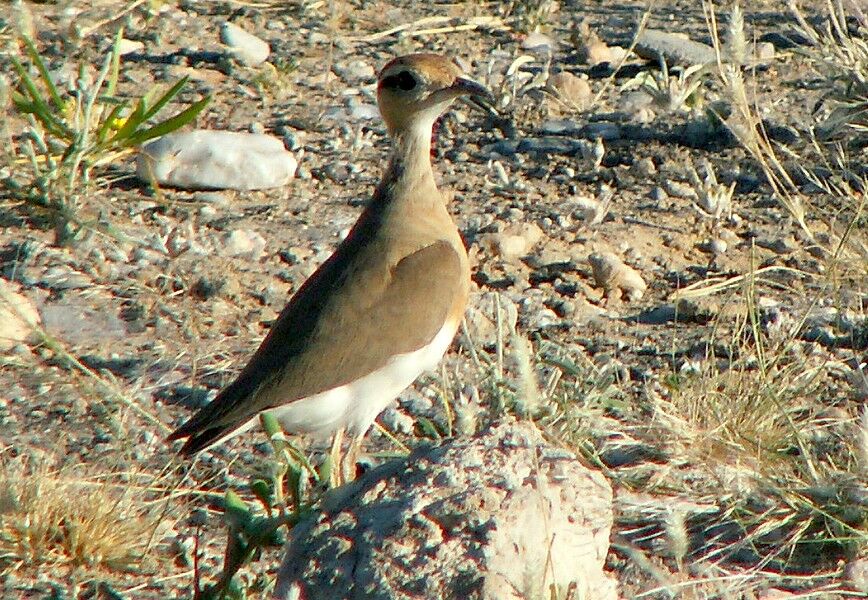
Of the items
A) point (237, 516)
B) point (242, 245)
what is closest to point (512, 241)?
point (242, 245)

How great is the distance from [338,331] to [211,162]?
1884 millimetres

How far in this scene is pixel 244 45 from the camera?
6.92 m

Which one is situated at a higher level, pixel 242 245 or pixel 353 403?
pixel 353 403

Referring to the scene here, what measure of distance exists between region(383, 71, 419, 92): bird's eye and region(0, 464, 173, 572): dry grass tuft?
158 centimetres

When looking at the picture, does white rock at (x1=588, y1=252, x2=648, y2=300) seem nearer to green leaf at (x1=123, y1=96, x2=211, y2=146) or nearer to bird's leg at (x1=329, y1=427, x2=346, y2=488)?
bird's leg at (x1=329, y1=427, x2=346, y2=488)

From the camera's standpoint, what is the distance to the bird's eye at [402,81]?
4594mm

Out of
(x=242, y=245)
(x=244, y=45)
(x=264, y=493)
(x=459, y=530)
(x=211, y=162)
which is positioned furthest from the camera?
(x=244, y=45)

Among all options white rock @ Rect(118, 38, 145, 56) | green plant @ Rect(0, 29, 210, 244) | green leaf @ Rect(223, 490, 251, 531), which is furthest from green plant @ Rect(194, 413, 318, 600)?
white rock @ Rect(118, 38, 145, 56)

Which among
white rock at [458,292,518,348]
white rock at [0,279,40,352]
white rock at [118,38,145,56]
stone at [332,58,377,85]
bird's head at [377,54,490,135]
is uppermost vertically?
bird's head at [377,54,490,135]

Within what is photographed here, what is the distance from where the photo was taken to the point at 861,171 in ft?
19.3

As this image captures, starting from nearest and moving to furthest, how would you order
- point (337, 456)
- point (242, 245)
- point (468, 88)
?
point (337, 456) < point (468, 88) < point (242, 245)

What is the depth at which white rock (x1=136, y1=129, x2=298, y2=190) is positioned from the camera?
5809mm

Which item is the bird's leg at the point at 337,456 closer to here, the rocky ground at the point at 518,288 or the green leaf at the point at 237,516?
the rocky ground at the point at 518,288

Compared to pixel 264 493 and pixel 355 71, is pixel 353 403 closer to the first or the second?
pixel 264 493
